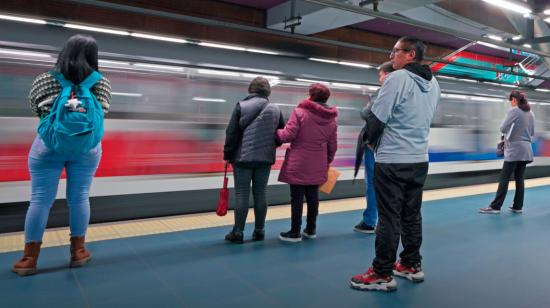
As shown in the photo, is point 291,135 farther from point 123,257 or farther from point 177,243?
point 123,257

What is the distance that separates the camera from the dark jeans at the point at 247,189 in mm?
3037

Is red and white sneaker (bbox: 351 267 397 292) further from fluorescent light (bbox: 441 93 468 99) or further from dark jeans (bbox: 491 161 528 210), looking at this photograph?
fluorescent light (bbox: 441 93 468 99)

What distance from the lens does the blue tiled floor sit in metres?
2.08

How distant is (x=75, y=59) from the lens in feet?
7.34

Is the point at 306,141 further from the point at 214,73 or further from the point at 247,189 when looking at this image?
the point at 214,73

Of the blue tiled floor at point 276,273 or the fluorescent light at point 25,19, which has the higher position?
the fluorescent light at point 25,19

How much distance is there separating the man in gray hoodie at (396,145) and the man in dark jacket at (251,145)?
94 cm

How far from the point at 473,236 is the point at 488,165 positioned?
159 inches

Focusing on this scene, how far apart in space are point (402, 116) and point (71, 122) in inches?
70.4

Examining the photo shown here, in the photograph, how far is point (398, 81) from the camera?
2.18 meters

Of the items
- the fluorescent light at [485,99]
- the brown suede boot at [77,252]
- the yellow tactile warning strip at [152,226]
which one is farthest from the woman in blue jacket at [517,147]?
the brown suede boot at [77,252]

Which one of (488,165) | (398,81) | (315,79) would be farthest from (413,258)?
(488,165)

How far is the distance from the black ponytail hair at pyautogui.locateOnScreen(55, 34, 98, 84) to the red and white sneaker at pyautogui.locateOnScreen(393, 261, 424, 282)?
84.4 inches

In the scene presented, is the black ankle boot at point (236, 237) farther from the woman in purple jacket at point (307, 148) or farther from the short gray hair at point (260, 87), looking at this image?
the short gray hair at point (260, 87)
